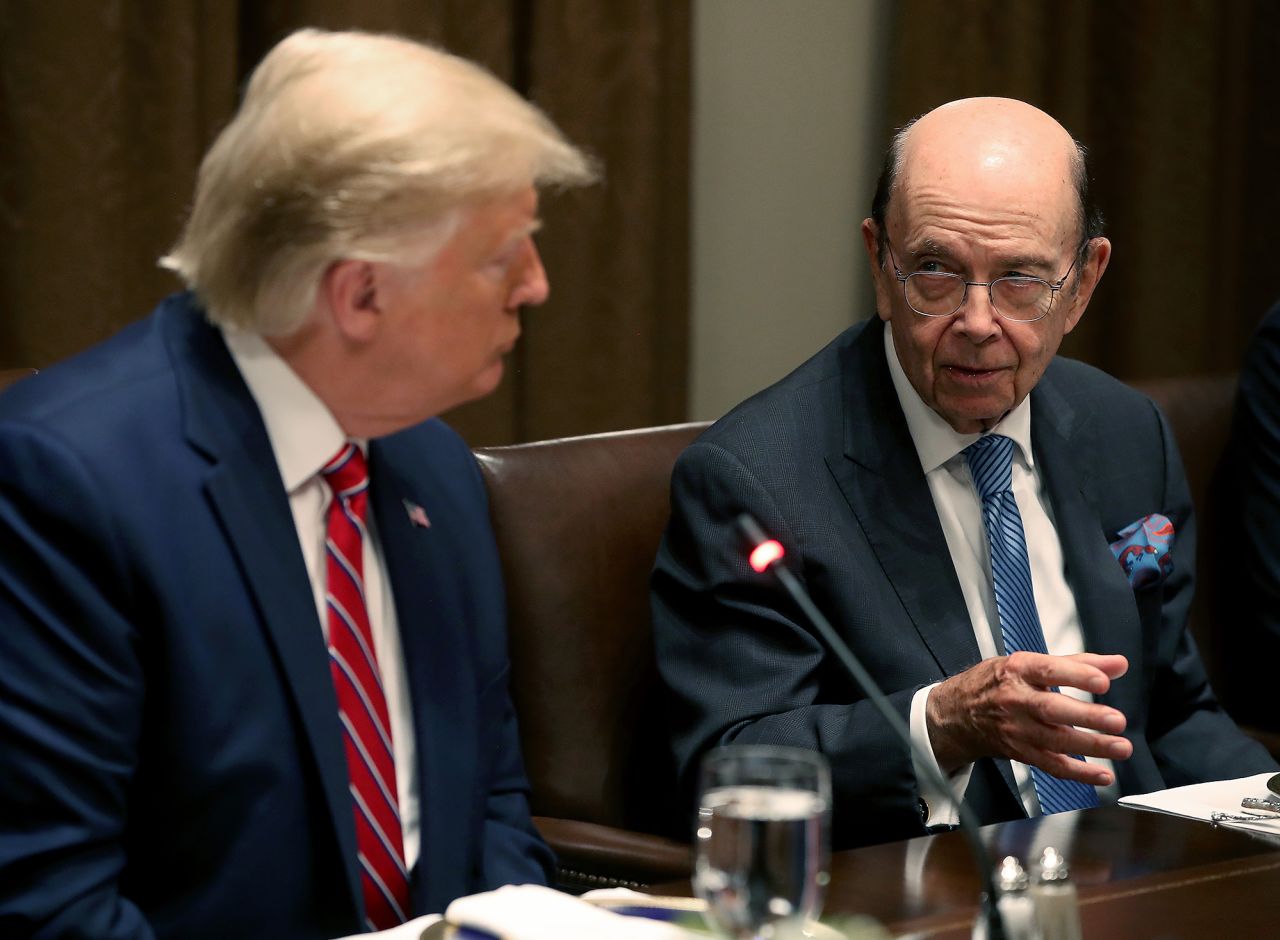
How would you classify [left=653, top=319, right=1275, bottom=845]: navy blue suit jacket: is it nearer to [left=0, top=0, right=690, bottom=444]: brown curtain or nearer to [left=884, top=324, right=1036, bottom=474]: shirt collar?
[left=884, top=324, right=1036, bottom=474]: shirt collar

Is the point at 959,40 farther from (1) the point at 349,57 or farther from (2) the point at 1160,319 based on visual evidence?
(1) the point at 349,57

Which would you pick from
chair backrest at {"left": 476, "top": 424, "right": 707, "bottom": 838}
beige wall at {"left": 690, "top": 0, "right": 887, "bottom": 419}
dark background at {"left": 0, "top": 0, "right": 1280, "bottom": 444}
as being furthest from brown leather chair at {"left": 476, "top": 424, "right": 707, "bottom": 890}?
beige wall at {"left": 690, "top": 0, "right": 887, "bottom": 419}

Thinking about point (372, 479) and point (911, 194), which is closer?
point (372, 479)

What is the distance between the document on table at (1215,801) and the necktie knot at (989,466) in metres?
0.54

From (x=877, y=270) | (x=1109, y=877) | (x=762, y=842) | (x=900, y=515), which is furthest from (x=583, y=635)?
(x=762, y=842)

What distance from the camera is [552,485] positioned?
239cm

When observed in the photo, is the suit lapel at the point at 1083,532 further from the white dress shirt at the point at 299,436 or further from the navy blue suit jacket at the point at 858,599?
the white dress shirt at the point at 299,436

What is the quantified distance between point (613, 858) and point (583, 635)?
1.08 ft

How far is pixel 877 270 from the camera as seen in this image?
8.21 feet

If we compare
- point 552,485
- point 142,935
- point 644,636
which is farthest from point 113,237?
point 142,935

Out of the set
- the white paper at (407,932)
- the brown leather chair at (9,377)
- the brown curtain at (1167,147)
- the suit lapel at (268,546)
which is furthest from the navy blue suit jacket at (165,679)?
the brown curtain at (1167,147)

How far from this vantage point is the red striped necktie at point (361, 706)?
1.69 meters

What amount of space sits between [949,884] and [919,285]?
0.99 metres

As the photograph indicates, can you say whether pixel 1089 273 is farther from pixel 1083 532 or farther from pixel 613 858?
pixel 613 858
